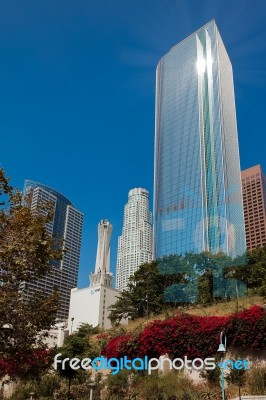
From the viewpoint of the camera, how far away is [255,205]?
5049 inches

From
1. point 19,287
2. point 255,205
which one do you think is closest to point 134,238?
point 255,205

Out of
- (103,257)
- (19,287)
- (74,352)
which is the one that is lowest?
(74,352)

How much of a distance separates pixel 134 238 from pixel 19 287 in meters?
159

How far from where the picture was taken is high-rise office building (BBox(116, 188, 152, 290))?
16562 centimetres

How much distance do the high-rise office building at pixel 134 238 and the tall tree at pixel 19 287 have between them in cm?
14549

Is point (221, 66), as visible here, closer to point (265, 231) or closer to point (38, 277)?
point (265, 231)

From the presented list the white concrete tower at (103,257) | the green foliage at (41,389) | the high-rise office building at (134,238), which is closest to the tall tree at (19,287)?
the green foliage at (41,389)

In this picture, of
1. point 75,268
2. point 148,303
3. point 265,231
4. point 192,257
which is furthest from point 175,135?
point 75,268

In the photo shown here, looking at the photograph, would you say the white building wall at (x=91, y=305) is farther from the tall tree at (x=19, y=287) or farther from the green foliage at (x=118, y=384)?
the tall tree at (x=19, y=287)

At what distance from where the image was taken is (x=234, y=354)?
21484 mm

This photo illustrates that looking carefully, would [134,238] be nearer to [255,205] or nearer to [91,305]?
[255,205]

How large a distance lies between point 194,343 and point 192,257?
2790 centimetres

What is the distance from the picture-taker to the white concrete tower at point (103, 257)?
103 m

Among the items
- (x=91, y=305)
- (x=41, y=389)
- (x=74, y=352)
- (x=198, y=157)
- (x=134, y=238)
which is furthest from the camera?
(x=134, y=238)
